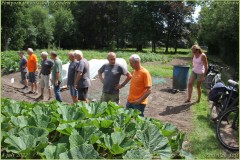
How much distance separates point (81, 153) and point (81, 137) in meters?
0.28

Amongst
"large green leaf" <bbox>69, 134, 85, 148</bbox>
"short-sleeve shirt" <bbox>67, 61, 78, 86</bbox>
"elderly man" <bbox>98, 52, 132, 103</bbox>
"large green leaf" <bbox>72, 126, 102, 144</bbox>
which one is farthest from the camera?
"short-sleeve shirt" <bbox>67, 61, 78, 86</bbox>

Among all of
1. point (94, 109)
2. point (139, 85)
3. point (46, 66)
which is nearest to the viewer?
point (94, 109)

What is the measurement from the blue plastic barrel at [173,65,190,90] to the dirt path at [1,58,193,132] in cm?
27

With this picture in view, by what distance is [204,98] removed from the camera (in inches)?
367

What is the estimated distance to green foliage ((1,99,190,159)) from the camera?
110 inches

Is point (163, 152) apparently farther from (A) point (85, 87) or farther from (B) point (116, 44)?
(B) point (116, 44)

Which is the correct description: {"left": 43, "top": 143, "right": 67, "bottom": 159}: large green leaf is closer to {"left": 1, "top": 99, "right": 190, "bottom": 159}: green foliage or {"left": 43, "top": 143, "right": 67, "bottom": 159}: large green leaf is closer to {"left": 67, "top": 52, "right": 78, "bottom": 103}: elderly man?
{"left": 1, "top": 99, "right": 190, "bottom": 159}: green foliage

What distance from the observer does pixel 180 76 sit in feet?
33.3

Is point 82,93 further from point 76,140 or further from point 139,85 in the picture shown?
point 76,140

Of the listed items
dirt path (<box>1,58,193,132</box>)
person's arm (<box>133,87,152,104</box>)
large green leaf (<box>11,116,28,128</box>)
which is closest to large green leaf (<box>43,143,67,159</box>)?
large green leaf (<box>11,116,28,128</box>)

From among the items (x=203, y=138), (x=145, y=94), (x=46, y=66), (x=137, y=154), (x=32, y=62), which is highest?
(x=32, y=62)

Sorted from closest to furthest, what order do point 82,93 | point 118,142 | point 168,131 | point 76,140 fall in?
point 76,140, point 118,142, point 168,131, point 82,93

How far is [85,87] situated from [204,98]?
4122 millimetres

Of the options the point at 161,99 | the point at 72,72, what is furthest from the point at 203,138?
the point at 161,99
